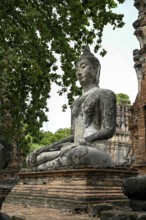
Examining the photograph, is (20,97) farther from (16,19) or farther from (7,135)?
(16,19)

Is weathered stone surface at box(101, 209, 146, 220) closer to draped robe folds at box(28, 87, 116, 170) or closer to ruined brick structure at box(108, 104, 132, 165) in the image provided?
draped robe folds at box(28, 87, 116, 170)

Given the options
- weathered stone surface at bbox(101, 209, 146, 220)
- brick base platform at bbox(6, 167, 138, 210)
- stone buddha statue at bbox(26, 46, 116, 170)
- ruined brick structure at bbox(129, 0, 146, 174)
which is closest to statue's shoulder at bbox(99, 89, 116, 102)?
stone buddha statue at bbox(26, 46, 116, 170)

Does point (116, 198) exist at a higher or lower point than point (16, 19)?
A: lower

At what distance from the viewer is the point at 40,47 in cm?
926

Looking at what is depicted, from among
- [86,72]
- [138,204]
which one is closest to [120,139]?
[86,72]

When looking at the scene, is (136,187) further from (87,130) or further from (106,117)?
(87,130)

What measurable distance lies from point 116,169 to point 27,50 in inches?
202

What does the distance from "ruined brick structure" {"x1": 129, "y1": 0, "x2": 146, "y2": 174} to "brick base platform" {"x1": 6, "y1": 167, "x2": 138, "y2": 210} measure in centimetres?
602

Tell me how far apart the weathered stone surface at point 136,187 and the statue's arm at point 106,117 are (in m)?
2.61

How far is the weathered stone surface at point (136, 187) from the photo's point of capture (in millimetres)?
2441

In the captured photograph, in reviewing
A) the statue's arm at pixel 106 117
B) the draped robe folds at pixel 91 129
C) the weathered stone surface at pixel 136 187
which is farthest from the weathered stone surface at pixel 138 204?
the statue's arm at pixel 106 117

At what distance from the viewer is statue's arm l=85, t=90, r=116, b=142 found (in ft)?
17.1

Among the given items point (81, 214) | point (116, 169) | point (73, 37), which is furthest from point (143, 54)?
point (81, 214)

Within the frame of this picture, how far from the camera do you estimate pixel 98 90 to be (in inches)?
221
